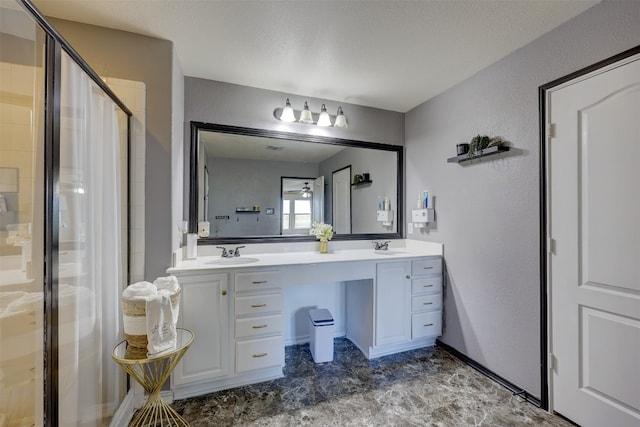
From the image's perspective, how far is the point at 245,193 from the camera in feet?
8.47

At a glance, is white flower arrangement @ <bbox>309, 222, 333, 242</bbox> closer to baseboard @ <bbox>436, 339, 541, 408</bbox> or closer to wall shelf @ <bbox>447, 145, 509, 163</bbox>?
wall shelf @ <bbox>447, 145, 509, 163</bbox>

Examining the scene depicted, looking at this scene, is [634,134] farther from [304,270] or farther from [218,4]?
[218,4]

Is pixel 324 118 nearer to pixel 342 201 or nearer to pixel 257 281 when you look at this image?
pixel 342 201

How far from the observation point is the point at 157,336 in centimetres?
138

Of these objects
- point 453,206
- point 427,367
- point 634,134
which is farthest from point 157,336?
point 634,134

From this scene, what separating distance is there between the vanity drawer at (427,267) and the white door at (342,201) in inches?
30.2

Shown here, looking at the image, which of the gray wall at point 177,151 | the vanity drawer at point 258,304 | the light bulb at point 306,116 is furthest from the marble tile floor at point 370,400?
the light bulb at point 306,116

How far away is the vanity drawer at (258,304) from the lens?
78.0 inches

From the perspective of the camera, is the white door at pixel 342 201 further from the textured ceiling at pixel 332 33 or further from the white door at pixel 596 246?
the white door at pixel 596 246

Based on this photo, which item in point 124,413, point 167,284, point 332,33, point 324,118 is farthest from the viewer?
point 324,118

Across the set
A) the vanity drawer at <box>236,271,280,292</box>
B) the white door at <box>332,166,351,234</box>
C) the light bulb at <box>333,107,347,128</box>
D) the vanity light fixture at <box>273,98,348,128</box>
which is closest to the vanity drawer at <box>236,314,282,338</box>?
the vanity drawer at <box>236,271,280,292</box>

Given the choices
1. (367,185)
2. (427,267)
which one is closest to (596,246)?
(427,267)

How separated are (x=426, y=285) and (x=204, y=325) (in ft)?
6.30

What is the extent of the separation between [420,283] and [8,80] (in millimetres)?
2794
